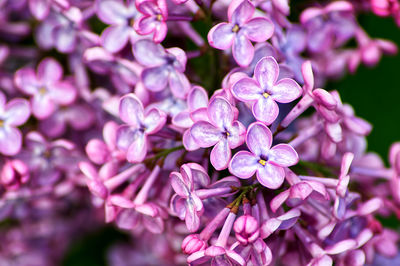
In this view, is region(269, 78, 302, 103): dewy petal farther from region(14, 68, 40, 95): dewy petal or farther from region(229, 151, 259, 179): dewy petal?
region(14, 68, 40, 95): dewy petal

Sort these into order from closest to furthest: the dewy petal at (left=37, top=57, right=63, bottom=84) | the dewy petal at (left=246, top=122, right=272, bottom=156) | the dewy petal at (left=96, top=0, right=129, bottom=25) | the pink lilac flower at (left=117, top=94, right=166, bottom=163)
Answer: the dewy petal at (left=246, top=122, right=272, bottom=156)
the pink lilac flower at (left=117, top=94, right=166, bottom=163)
the dewy petal at (left=96, top=0, right=129, bottom=25)
the dewy petal at (left=37, top=57, right=63, bottom=84)

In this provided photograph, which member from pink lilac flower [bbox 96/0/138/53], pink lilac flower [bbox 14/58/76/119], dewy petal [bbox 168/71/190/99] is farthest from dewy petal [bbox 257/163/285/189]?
pink lilac flower [bbox 14/58/76/119]

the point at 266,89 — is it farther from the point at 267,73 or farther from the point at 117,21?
the point at 117,21

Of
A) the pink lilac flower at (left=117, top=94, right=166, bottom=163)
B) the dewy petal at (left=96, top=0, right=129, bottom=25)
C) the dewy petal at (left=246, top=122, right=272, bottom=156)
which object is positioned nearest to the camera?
the dewy petal at (left=246, top=122, right=272, bottom=156)

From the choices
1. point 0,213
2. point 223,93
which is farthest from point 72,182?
point 223,93

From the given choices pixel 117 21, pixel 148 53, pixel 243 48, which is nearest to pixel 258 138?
pixel 243 48

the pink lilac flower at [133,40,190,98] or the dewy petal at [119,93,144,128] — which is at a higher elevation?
the pink lilac flower at [133,40,190,98]

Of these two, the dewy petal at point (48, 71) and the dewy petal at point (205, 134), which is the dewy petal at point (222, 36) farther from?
the dewy petal at point (48, 71)
